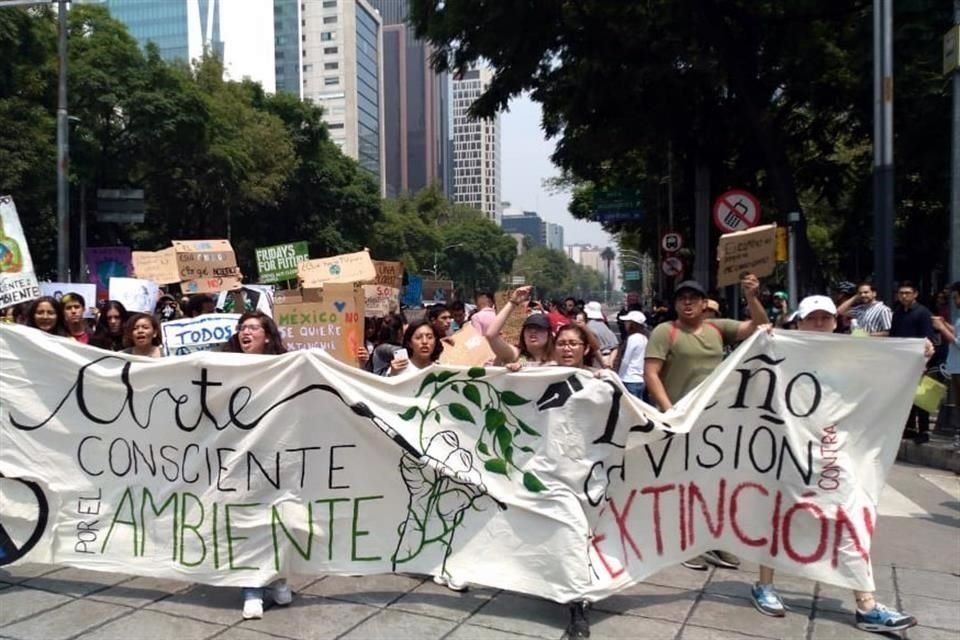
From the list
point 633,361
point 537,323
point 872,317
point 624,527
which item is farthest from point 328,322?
point 872,317

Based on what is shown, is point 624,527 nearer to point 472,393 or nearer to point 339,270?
point 472,393

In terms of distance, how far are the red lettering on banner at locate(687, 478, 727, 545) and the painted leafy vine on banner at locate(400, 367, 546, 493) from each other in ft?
2.46

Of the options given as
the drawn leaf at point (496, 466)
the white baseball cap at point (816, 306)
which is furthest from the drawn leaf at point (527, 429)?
the white baseball cap at point (816, 306)

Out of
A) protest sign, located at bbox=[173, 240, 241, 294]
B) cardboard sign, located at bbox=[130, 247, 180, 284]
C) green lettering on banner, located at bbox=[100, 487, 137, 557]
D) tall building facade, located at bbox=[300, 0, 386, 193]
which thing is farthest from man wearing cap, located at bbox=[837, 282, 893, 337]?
tall building facade, located at bbox=[300, 0, 386, 193]

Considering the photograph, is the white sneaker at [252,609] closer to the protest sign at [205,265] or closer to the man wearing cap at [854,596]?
the man wearing cap at [854,596]

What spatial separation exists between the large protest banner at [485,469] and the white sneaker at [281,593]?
0.14 meters

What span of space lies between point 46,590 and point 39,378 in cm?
105

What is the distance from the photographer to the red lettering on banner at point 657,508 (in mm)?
4242

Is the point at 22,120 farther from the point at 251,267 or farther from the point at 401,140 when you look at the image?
the point at 401,140

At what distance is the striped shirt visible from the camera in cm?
924

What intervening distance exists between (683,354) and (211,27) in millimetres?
116981

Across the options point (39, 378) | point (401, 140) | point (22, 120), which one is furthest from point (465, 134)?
point (39, 378)

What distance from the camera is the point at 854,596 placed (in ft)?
14.4

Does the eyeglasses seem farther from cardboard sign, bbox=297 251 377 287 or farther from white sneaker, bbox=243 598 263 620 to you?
cardboard sign, bbox=297 251 377 287
